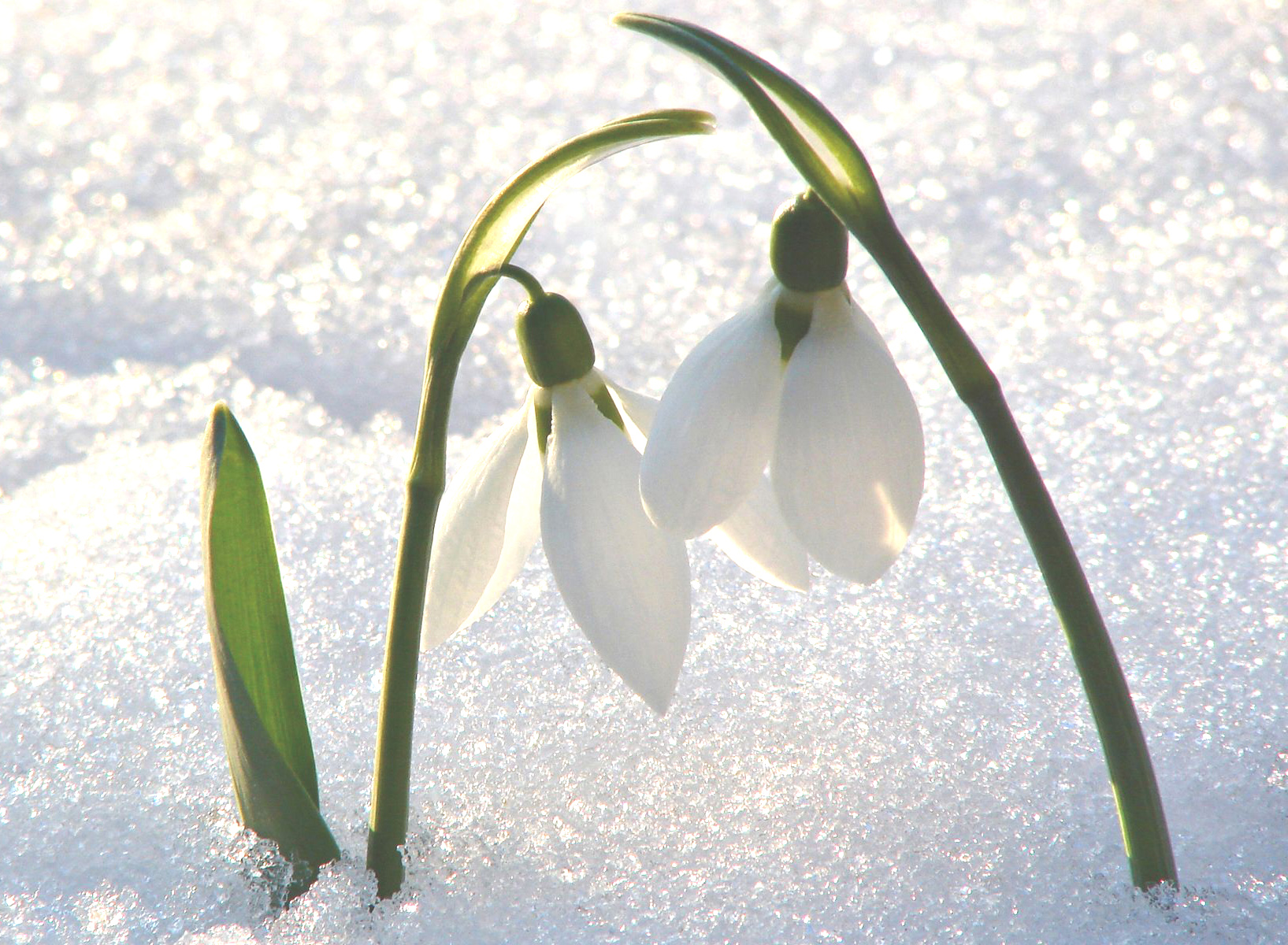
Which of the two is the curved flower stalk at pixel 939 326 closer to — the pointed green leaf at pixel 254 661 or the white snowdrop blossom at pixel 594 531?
the white snowdrop blossom at pixel 594 531

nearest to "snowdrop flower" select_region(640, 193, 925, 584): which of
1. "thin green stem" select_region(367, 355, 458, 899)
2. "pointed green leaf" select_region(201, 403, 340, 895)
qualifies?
"thin green stem" select_region(367, 355, 458, 899)

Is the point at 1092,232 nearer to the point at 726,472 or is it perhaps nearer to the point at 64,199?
the point at 726,472

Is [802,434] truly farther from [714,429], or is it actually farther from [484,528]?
[484,528]

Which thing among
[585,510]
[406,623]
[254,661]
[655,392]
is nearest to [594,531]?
[585,510]

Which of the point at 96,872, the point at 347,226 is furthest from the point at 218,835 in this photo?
the point at 347,226

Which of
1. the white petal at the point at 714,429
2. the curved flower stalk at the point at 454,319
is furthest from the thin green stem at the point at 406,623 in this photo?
the white petal at the point at 714,429
